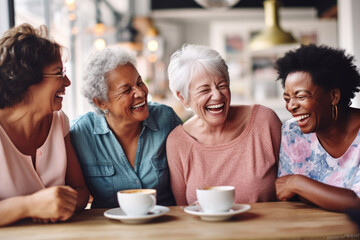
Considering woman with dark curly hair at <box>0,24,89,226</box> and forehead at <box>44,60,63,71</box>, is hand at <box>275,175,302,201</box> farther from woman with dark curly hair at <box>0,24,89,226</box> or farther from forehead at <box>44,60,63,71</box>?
forehead at <box>44,60,63,71</box>

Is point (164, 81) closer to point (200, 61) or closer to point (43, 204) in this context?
point (200, 61)

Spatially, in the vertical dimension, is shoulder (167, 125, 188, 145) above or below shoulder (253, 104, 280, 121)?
below

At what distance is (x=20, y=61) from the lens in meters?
1.58

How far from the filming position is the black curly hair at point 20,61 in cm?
157

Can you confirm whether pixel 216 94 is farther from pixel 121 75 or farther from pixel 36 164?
pixel 36 164

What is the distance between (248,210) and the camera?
1562mm

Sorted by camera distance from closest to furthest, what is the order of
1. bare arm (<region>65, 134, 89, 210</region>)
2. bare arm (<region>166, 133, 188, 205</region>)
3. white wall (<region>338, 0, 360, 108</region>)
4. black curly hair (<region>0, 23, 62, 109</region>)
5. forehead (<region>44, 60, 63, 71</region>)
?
1. black curly hair (<region>0, 23, 62, 109</region>)
2. forehead (<region>44, 60, 63, 71</region>)
3. bare arm (<region>65, 134, 89, 210</region>)
4. bare arm (<region>166, 133, 188, 205</region>)
5. white wall (<region>338, 0, 360, 108</region>)

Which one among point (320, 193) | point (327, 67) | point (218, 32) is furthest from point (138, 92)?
point (218, 32)

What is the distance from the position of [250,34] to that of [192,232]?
7405 mm

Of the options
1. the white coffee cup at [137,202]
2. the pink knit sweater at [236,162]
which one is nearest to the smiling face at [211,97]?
the pink knit sweater at [236,162]

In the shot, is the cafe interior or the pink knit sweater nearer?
the cafe interior

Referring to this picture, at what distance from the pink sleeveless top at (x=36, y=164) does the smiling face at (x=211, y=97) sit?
651mm

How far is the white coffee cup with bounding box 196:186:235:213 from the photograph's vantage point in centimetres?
140

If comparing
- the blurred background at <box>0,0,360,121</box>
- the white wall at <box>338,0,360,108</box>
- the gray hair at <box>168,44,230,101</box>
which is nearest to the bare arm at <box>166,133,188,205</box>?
the gray hair at <box>168,44,230,101</box>
